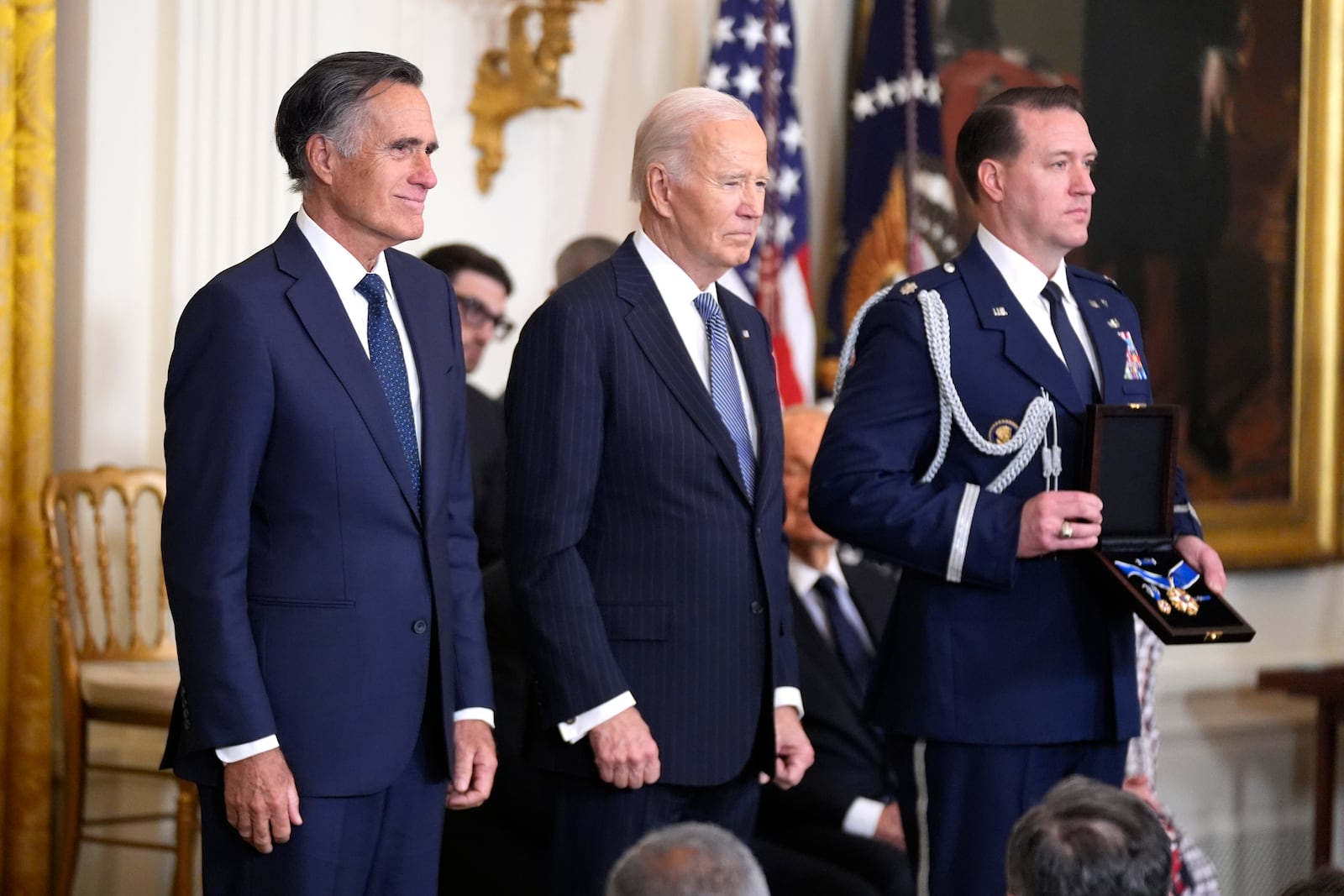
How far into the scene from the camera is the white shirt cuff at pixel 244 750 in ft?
7.21

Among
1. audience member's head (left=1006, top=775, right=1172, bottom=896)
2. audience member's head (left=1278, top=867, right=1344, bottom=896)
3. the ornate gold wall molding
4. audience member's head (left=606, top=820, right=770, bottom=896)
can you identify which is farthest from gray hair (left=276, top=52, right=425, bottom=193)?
the ornate gold wall molding

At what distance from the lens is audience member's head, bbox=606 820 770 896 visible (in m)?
1.64

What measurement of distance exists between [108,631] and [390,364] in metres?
2.54

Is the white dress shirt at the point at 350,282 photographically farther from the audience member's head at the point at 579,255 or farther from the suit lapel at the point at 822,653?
the audience member's head at the point at 579,255

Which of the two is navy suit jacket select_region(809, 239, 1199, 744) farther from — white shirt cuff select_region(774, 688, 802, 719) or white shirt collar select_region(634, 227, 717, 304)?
white shirt collar select_region(634, 227, 717, 304)

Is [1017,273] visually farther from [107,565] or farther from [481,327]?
[107,565]

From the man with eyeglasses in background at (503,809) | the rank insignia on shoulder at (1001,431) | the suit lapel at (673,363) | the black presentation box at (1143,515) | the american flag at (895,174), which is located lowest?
the man with eyeglasses in background at (503,809)

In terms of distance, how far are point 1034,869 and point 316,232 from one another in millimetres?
1359

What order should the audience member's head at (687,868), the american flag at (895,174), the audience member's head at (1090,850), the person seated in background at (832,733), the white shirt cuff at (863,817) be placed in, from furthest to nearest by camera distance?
the american flag at (895,174)
the white shirt cuff at (863,817)
the person seated in background at (832,733)
the audience member's head at (1090,850)
the audience member's head at (687,868)

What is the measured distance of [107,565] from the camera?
4570mm

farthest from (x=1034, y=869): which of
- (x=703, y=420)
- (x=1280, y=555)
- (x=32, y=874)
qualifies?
(x=1280, y=555)

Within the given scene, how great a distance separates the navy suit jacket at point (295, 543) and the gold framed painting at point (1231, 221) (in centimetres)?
429

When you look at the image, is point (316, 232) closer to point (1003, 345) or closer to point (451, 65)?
point (1003, 345)

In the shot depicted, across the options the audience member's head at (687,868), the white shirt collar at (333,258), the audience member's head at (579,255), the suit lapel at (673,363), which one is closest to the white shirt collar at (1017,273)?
the suit lapel at (673,363)
